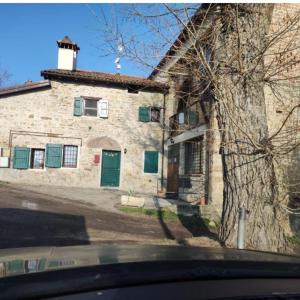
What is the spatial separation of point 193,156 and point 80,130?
6.84 m

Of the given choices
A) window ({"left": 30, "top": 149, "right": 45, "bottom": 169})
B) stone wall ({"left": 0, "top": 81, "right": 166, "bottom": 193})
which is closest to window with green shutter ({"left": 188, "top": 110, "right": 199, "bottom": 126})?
stone wall ({"left": 0, "top": 81, "right": 166, "bottom": 193})

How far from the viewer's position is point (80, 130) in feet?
75.4

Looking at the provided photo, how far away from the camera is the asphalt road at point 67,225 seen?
10241 mm

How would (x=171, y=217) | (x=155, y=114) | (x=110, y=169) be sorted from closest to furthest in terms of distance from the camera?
(x=171, y=217)
(x=110, y=169)
(x=155, y=114)

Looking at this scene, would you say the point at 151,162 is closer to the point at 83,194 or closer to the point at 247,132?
the point at 83,194

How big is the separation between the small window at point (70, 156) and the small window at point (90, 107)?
1.99m

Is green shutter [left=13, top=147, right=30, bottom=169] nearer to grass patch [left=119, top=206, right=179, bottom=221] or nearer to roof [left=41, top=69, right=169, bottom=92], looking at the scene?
roof [left=41, top=69, right=169, bottom=92]

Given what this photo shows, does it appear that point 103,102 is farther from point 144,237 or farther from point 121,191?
point 144,237

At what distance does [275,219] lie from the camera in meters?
6.64

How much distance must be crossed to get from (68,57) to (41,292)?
23437mm


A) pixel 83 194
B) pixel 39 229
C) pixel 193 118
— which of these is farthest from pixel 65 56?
pixel 39 229

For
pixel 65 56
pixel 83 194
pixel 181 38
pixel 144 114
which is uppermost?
pixel 65 56

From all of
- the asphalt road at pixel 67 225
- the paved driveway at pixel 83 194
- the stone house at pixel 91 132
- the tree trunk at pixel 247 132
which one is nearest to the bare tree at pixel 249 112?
the tree trunk at pixel 247 132

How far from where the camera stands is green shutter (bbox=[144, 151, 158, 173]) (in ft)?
77.6
